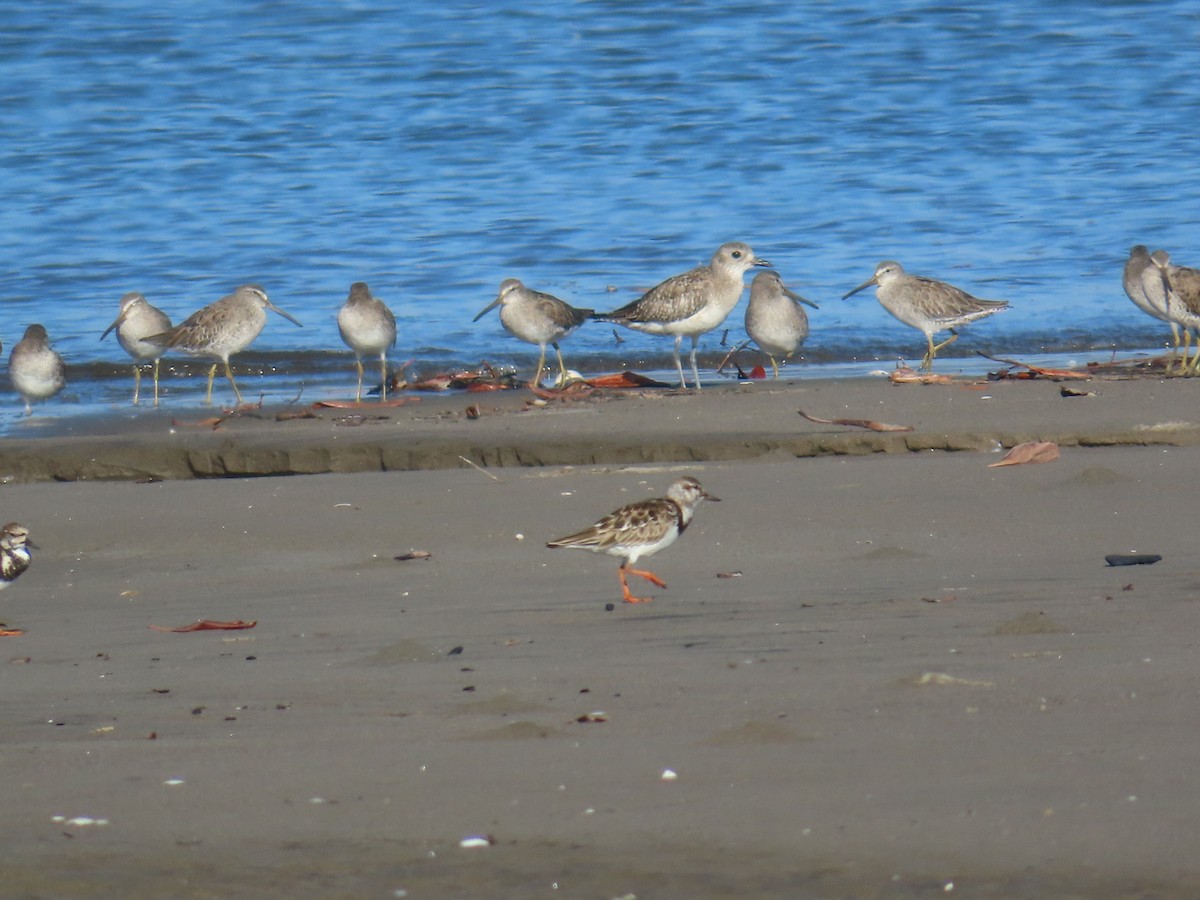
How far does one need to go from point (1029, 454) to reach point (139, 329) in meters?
7.66

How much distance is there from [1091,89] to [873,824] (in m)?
25.8

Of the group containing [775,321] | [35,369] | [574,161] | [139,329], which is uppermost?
[35,369]

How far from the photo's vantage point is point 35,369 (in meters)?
12.5

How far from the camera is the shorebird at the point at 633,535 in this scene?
6.68 meters

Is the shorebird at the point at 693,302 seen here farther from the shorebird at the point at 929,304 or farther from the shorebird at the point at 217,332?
the shorebird at the point at 217,332

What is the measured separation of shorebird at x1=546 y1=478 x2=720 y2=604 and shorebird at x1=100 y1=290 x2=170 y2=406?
7.42m

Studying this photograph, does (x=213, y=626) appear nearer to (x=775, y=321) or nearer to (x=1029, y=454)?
(x=1029, y=454)

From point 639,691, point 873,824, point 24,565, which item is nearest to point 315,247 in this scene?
point 24,565

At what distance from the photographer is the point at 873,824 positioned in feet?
12.4

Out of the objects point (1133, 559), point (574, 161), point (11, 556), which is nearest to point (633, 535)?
point (1133, 559)

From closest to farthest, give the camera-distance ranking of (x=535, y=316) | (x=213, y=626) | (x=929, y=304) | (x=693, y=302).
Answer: (x=213, y=626) < (x=693, y=302) < (x=929, y=304) < (x=535, y=316)

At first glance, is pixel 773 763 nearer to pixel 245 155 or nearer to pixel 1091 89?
pixel 245 155

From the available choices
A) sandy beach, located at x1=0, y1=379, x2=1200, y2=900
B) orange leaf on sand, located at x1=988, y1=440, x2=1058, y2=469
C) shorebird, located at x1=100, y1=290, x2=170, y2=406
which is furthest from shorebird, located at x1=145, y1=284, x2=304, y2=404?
orange leaf on sand, located at x1=988, y1=440, x2=1058, y2=469

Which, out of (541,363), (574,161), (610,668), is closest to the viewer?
(610,668)
